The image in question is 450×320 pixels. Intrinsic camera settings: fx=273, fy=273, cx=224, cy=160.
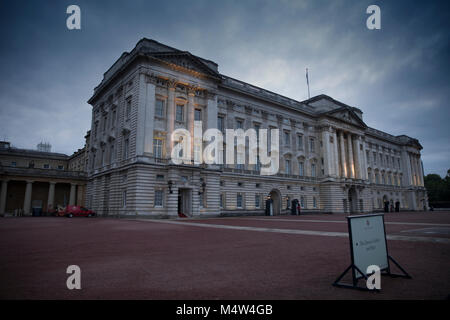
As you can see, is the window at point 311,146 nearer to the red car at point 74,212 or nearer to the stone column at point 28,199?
the red car at point 74,212

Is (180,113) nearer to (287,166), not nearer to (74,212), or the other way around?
(74,212)

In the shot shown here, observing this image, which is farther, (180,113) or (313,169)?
(313,169)

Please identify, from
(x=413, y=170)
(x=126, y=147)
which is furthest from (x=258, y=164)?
(x=413, y=170)

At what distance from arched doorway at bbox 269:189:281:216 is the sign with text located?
39.6 meters

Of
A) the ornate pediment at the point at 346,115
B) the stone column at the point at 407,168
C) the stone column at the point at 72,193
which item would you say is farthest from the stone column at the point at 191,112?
the stone column at the point at 407,168

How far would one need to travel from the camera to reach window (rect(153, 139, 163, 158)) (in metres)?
31.9

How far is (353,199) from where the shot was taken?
54875 mm

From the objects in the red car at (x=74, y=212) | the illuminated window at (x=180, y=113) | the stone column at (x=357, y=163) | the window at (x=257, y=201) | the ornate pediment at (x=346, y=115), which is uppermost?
the ornate pediment at (x=346, y=115)

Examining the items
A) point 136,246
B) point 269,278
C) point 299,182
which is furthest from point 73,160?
point 269,278

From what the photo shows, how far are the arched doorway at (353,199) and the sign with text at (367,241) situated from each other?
2095 inches

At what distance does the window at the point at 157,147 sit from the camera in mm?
31891

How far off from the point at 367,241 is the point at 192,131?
30418mm
